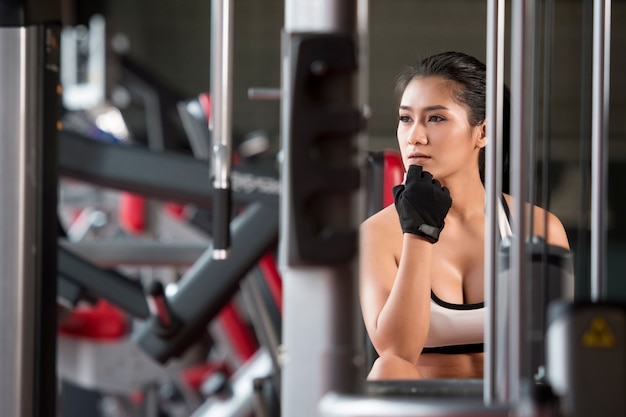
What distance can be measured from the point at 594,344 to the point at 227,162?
674 mm

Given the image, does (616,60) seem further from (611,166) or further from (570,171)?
(611,166)

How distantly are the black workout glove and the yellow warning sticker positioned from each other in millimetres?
370

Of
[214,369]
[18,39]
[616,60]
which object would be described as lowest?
[214,369]

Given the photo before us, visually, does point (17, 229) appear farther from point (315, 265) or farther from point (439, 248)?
point (315, 265)

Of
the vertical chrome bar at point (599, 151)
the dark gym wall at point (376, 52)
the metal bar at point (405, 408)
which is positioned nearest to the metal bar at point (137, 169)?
the vertical chrome bar at point (599, 151)

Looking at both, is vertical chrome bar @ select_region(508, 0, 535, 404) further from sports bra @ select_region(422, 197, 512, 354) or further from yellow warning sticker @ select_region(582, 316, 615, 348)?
sports bra @ select_region(422, 197, 512, 354)

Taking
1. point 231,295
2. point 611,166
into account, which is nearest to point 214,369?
point 231,295

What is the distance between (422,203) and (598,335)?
0.39 metres

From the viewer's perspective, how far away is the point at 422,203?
1.48 m

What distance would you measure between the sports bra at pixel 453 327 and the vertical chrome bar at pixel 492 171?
35 centimetres

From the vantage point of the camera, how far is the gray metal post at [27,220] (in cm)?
204

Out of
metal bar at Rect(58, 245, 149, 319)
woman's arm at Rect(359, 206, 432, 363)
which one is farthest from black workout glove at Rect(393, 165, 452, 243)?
metal bar at Rect(58, 245, 149, 319)

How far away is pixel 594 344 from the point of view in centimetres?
115

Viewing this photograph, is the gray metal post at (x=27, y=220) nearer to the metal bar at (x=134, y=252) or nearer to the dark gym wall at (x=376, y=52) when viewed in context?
the metal bar at (x=134, y=252)
